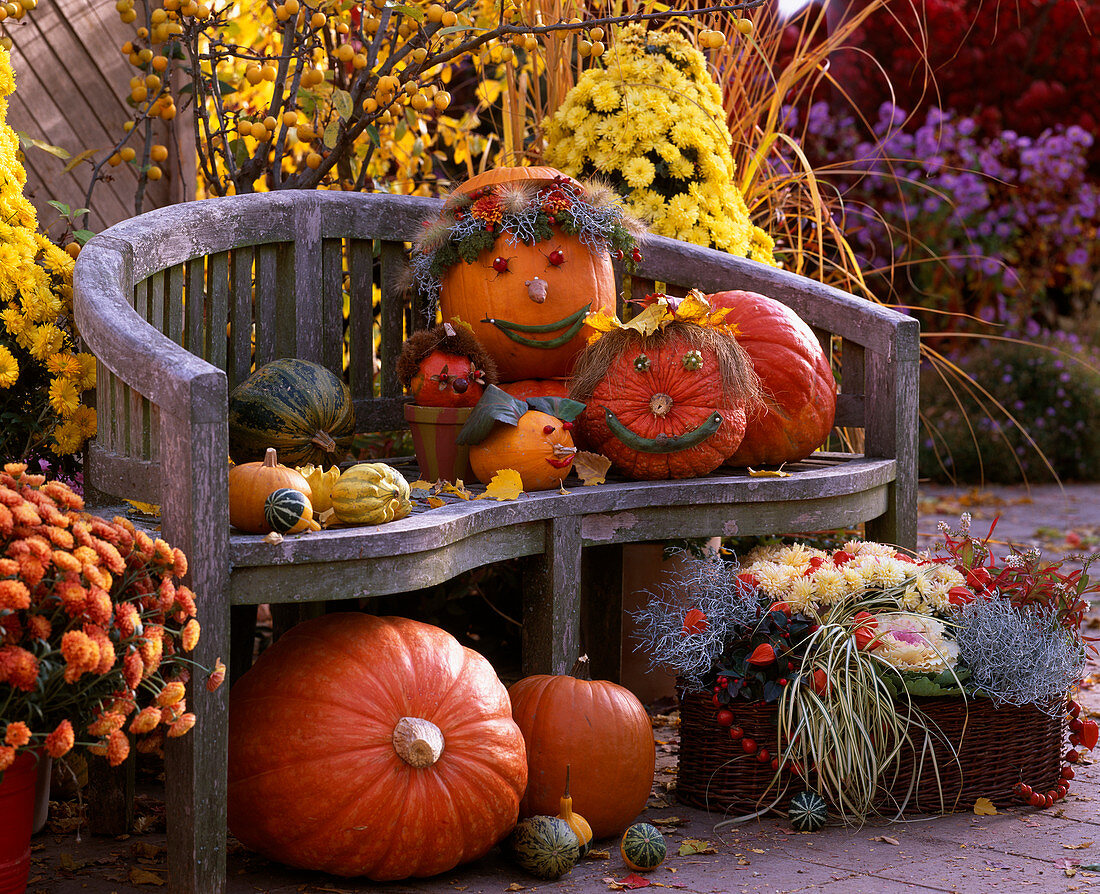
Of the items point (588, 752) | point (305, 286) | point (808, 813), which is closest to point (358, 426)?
point (305, 286)

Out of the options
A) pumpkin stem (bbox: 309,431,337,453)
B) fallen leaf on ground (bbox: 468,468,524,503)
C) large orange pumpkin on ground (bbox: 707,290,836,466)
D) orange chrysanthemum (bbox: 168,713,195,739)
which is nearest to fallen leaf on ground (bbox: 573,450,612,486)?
fallen leaf on ground (bbox: 468,468,524,503)

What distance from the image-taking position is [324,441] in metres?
3.02

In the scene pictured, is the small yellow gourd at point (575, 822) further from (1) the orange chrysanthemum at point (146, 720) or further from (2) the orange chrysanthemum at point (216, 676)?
(1) the orange chrysanthemum at point (146, 720)

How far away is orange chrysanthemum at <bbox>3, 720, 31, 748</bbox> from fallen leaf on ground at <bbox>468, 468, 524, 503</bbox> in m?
1.22

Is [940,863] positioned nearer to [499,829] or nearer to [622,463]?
[499,829]

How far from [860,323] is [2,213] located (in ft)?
7.71

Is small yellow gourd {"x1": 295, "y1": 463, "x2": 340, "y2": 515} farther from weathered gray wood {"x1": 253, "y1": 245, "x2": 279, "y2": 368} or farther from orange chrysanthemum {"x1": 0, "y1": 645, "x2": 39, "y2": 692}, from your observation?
weathered gray wood {"x1": 253, "y1": 245, "x2": 279, "y2": 368}

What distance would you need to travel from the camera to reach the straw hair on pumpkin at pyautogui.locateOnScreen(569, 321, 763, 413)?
314 cm

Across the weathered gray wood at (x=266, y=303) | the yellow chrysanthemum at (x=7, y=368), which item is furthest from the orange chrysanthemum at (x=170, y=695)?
the weathered gray wood at (x=266, y=303)

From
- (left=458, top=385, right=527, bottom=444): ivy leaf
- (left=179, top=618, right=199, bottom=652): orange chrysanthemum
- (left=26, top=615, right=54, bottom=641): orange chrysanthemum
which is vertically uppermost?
(left=458, top=385, right=527, bottom=444): ivy leaf

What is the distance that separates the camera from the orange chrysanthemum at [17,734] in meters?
1.83

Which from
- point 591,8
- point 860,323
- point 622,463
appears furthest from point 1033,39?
point 622,463

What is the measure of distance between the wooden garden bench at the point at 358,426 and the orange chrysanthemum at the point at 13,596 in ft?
1.19

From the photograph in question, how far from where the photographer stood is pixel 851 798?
2.79 m
